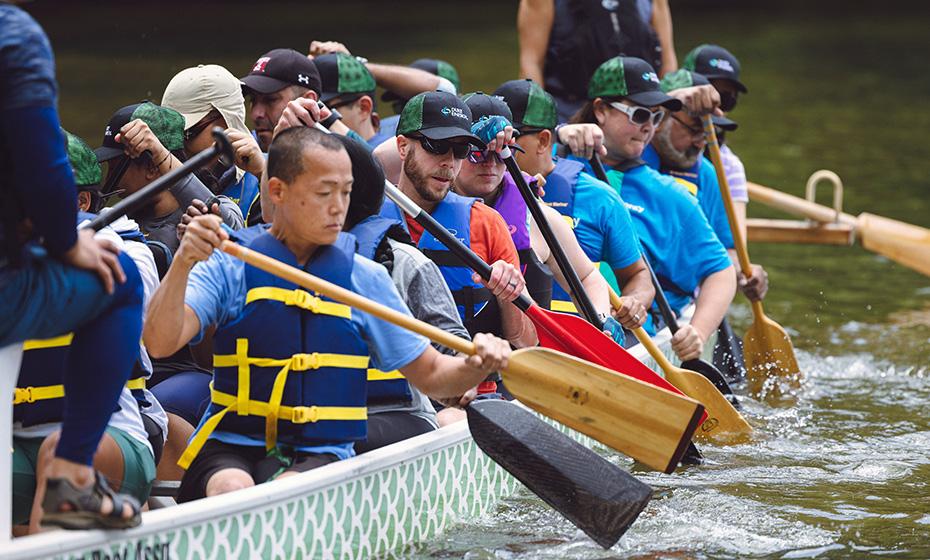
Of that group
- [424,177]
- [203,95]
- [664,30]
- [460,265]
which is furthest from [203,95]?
[664,30]

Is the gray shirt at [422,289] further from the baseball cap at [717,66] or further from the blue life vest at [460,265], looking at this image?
the baseball cap at [717,66]

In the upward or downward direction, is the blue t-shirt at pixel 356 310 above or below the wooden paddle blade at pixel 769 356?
above

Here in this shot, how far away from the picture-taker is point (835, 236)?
8.74 metres

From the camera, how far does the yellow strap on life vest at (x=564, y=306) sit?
213 inches

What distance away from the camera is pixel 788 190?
43.0 ft

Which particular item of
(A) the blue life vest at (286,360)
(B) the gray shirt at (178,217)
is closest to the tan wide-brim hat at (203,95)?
(B) the gray shirt at (178,217)

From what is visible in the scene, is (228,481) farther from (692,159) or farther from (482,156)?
(692,159)

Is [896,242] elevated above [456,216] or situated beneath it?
situated beneath

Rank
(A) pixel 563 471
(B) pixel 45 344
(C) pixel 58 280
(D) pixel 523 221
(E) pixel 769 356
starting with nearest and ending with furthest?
(C) pixel 58 280, (B) pixel 45 344, (A) pixel 563 471, (D) pixel 523 221, (E) pixel 769 356

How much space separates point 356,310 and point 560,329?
3.85ft

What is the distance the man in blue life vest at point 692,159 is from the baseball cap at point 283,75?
197cm

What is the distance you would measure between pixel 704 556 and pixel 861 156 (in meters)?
11.8

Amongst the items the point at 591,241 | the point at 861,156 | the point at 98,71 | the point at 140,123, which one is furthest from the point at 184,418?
the point at 98,71

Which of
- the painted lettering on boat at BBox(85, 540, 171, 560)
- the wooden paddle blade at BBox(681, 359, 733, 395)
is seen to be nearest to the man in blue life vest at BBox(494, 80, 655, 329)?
the wooden paddle blade at BBox(681, 359, 733, 395)
